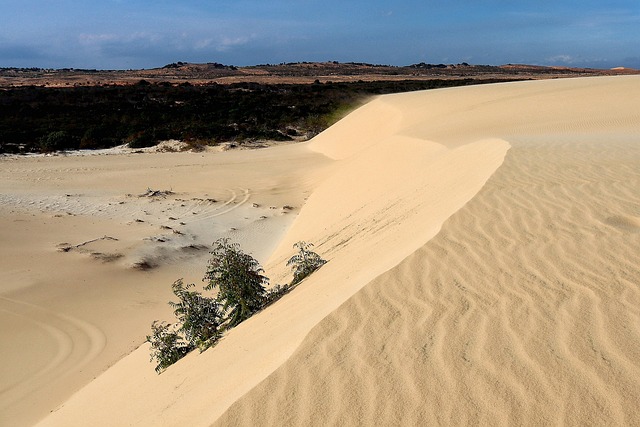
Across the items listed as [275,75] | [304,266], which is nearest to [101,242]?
[304,266]

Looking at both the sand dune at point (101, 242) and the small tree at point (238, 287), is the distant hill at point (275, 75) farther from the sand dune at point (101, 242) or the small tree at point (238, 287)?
the small tree at point (238, 287)

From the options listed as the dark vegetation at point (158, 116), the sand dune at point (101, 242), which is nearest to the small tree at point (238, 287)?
the sand dune at point (101, 242)

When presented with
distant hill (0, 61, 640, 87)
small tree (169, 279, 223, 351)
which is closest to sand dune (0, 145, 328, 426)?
small tree (169, 279, 223, 351)

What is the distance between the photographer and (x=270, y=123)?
90.8ft

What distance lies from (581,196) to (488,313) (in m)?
3.20

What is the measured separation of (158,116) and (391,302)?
2710cm

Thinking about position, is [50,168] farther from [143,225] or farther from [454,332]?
[454,332]

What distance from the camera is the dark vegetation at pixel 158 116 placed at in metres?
23.6

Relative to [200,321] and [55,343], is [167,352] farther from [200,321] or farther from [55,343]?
[55,343]

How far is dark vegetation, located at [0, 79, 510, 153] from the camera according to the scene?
23609 mm

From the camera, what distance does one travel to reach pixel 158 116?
2861cm

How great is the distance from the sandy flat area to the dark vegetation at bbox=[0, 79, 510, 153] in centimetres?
1132

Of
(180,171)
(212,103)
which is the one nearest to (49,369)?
(180,171)

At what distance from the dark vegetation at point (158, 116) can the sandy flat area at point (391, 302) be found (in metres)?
11.3
